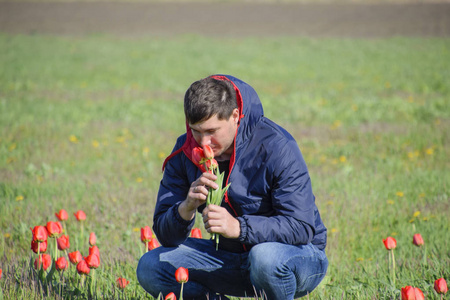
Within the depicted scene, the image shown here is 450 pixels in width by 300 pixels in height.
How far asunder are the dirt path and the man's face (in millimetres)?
23923

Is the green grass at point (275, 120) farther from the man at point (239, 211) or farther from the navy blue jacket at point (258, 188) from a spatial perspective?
the navy blue jacket at point (258, 188)

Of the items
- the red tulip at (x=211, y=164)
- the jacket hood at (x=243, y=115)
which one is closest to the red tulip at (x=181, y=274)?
the red tulip at (x=211, y=164)

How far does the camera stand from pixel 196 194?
8.00ft

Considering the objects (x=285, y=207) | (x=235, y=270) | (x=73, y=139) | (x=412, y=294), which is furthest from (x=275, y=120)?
(x=412, y=294)

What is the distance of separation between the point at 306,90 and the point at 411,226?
7.77 meters

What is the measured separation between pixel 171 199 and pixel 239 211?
39 cm

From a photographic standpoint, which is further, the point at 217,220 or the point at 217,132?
the point at 217,132

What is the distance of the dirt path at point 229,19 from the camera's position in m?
28.3

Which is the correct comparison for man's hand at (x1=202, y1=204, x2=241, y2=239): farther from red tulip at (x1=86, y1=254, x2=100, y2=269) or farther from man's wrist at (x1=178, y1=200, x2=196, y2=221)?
red tulip at (x1=86, y1=254, x2=100, y2=269)

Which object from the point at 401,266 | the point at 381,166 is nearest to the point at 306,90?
the point at 381,166

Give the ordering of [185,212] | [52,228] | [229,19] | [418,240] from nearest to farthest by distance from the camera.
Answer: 1. [185,212]
2. [52,228]
3. [418,240]
4. [229,19]

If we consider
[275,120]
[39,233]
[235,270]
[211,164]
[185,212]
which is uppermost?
[211,164]

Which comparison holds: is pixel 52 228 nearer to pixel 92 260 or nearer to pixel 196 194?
pixel 92 260

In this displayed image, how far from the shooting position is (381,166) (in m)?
5.75
